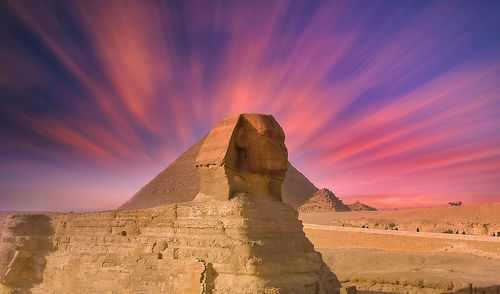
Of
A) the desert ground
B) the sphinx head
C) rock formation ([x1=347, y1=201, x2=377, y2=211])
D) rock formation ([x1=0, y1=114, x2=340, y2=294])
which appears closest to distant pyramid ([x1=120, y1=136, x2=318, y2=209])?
the desert ground

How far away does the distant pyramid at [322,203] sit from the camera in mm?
49000

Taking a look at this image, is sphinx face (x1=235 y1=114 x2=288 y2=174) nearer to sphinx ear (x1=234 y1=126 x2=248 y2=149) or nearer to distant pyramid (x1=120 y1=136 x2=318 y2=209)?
sphinx ear (x1=234 y1=126 x2=248 y2=149)

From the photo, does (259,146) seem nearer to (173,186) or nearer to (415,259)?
(415,259)

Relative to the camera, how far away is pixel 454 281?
11180 mm

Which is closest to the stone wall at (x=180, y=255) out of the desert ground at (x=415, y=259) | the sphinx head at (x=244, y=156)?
the sphinx head at (x=244, y=156)

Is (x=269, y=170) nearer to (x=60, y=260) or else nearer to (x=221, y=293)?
(x=221, y=293)

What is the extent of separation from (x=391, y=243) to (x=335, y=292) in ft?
47.0

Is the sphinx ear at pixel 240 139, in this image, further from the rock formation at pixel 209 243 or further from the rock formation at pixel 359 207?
the rock formation at pixel 359 207

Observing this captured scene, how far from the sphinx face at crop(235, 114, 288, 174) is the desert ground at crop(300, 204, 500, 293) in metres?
4.85

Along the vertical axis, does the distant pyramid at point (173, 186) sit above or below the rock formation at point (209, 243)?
above

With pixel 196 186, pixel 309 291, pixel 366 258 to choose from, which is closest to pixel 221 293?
pixel 309 291

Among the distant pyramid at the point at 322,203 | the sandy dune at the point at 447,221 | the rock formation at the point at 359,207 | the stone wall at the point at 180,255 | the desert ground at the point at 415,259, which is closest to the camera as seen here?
the stone wall at the point at 180,255

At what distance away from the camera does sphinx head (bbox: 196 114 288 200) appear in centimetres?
762

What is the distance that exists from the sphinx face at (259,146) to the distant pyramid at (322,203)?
42202 mm
